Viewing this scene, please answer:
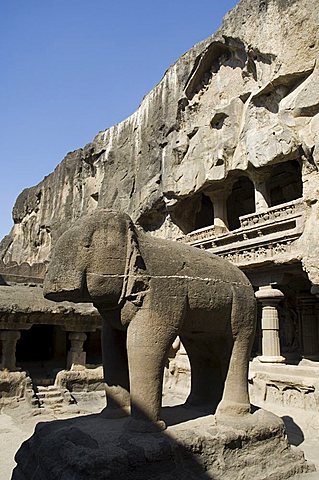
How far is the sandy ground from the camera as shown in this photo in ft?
18.0

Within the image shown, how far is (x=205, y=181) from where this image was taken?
14.8 metres

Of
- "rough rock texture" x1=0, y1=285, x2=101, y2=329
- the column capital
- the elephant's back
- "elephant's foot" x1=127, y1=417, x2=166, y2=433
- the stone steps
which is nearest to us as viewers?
"elephant's foot" x1=127, y1=417, x2=166, y2=433

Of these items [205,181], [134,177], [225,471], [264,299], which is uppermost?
[134,177]

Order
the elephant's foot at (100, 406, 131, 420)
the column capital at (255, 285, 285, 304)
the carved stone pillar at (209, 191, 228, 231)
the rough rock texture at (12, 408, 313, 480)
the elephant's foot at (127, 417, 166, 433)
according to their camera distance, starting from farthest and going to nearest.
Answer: the carved stone pillar at (209, 191, 228, 231) < the column capital at (255, 285, 285, 304) < the elephant's foot at (100, 406, 131, 420) < the elephant's foot at (127, 417, 166, 433) < the rough rock texture at (12, 408, 313, 480)

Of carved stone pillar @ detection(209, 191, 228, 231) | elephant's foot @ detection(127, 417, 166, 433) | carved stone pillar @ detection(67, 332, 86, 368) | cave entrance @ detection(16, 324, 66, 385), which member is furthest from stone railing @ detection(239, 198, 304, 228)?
elephant's foot @ detection(127, 417, 166, 433)

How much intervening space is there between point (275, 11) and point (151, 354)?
1154 cm

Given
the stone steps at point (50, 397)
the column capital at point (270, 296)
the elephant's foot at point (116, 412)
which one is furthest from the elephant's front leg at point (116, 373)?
the column capital at point (270, 296)

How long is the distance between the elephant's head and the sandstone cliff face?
7.04m

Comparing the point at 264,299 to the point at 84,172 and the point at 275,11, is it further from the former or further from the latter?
the point at 84,172

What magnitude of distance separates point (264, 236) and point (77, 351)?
6.04 m

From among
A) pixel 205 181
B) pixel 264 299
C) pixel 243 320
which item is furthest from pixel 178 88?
pixel 243 320

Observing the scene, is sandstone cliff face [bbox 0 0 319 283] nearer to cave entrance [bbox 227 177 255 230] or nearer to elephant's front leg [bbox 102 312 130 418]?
cave entrance [bbox 227 177 255 230]

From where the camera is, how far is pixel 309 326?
13.6 meters

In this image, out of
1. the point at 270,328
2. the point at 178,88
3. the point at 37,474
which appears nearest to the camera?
the point at 37,474
